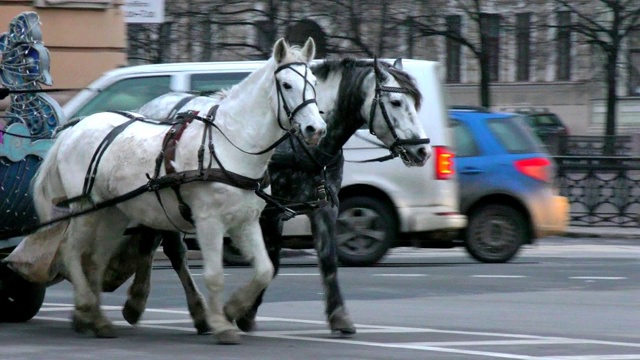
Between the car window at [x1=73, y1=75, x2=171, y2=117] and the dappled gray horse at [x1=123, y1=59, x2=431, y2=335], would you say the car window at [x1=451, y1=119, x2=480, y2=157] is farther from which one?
the dappled gray horse at [x1=123, y1=59, x2=431, y2=335]

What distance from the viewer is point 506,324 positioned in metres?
9.94

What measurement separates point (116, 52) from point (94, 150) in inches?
326

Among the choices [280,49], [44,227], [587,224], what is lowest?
[587,224]

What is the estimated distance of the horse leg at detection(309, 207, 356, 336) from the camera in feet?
29.3

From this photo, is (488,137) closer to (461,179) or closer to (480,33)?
(461,179)

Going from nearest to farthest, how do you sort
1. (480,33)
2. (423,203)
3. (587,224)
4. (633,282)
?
(633,282) → (423,203) → (587,224) → (480,33)

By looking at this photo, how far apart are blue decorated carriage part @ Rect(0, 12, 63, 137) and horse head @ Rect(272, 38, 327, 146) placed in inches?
98.3

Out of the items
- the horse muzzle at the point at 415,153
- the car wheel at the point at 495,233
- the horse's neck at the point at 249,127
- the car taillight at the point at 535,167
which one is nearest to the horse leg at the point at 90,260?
the horse's neck at the point at 249,127

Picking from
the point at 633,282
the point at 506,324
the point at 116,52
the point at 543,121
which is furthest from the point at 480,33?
the point at 506,324

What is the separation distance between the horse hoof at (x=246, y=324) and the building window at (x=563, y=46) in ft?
94.2

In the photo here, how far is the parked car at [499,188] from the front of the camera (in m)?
15.9

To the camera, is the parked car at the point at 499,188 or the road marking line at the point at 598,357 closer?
the road marking line at the point at 598,357

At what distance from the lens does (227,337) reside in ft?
28.0

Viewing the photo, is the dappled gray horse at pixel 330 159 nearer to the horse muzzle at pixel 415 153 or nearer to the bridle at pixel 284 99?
the horse muzzle at pixel 415 153
